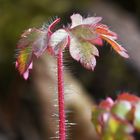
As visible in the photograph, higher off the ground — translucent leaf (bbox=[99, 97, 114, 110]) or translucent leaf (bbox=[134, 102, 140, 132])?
translucent leaf (bbox=[99, 97, 114, 110])

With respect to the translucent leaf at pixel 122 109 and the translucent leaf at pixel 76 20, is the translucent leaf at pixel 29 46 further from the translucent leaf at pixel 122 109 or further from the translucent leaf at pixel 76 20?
the translucent leaf at pixel 122 109

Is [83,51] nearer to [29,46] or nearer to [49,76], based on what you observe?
[29,46]

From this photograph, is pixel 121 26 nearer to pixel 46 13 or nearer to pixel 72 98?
pixel 46 13

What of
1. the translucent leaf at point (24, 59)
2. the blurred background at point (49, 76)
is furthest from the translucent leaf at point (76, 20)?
the blurred background at point (49, 76)

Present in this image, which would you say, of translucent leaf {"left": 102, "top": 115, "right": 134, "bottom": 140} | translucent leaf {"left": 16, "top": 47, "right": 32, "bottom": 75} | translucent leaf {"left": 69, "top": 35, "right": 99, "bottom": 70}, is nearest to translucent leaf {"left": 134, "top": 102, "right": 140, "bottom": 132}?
translucent leaf {"left": 102, "top": 115, "right": 134, "bottom": 140}

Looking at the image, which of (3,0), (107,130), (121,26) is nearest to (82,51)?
(107,130)

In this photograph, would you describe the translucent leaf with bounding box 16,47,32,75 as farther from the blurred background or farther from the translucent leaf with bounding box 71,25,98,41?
the blurred background
